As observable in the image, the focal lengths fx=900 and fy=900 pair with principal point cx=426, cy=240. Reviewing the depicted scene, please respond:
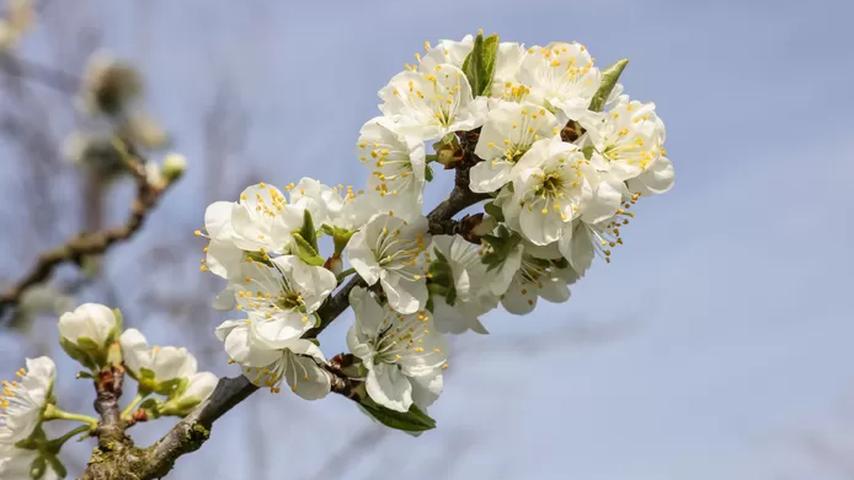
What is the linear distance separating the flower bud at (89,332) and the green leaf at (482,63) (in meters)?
1.01

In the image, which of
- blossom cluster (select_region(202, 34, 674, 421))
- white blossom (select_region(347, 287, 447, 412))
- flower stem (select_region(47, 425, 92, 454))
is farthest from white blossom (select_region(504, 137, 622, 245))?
flower stem (select_region(47, 425, 92, 454))

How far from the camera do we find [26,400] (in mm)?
2055

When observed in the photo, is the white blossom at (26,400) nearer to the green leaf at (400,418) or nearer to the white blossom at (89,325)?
the white blossom at (89,325)

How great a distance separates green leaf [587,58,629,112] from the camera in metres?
1.84

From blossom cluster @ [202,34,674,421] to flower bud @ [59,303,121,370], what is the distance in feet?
1.38

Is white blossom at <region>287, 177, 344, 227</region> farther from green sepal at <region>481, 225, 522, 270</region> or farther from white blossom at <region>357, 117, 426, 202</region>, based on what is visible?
green sepal at <region>481, 225, 522, 270</region>

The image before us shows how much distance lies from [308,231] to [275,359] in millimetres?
251

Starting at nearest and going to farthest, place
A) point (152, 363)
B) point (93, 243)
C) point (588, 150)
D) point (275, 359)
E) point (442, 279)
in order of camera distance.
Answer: point (275, 359)
point (588, 150)
point (442, 279)
point (152, 363)
point (93, 243)

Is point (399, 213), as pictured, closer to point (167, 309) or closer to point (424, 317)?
point (424, 317)

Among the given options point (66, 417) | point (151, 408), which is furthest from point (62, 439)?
point (151, 408)

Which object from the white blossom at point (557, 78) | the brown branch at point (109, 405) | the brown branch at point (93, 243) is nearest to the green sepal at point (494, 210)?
the white blossom at point (557, 78)

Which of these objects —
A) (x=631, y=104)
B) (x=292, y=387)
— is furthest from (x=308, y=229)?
(x=631, y=104)

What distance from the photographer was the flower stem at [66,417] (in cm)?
200

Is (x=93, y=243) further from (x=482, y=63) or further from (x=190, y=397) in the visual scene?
(x=482, y=63)
